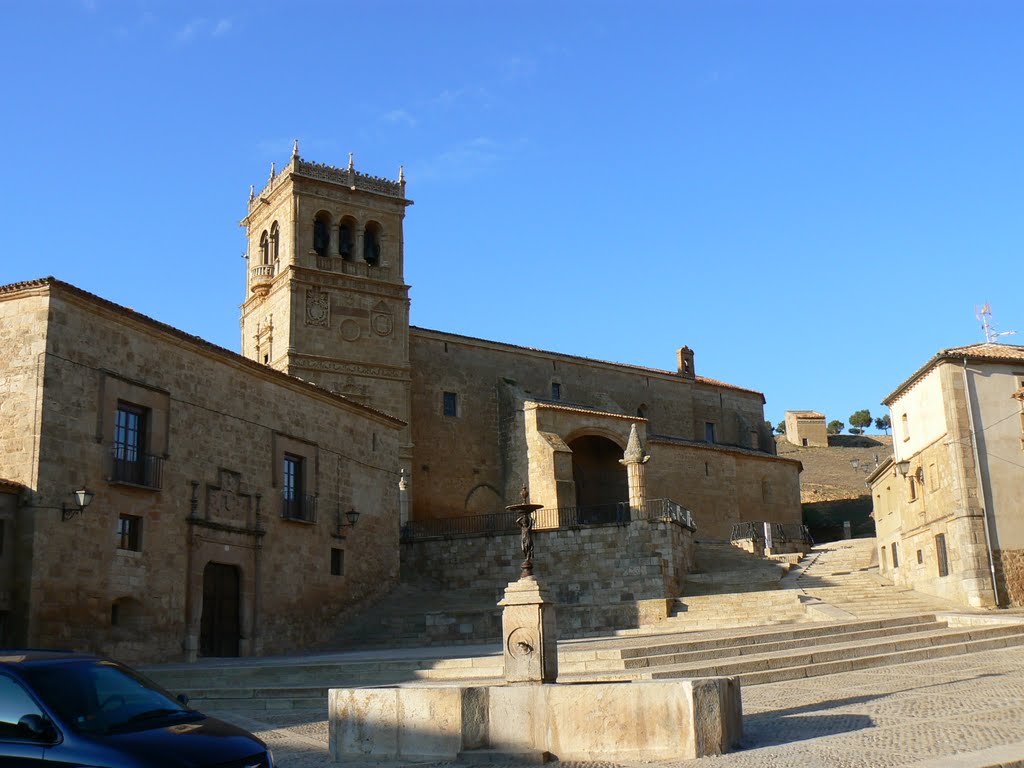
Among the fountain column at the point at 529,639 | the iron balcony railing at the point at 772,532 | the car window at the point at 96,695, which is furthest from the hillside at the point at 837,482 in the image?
the car window at the point at 96,695

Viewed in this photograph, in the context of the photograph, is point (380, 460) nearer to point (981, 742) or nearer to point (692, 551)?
point (692, 551)

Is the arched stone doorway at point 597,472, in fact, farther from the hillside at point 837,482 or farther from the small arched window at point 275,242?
the hillside at point 837,482

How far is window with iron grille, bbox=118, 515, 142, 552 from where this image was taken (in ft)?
60.5

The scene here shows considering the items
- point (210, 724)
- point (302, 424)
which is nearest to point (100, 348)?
point (302, 424)

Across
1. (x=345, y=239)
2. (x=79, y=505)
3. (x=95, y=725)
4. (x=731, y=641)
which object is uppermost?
(x=345, y=239)

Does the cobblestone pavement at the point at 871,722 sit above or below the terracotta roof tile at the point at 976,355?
below

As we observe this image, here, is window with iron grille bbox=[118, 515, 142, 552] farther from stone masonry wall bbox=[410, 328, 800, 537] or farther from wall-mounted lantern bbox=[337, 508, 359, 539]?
stone masonry wall bbox=[410, 328, 800, 537]

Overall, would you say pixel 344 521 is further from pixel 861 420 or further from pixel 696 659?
pixel 861 420

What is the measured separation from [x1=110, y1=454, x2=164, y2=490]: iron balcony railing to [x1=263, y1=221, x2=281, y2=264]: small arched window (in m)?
19.6

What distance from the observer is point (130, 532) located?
1870 centimetres

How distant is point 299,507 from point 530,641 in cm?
1403

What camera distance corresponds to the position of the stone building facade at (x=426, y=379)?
35656mm

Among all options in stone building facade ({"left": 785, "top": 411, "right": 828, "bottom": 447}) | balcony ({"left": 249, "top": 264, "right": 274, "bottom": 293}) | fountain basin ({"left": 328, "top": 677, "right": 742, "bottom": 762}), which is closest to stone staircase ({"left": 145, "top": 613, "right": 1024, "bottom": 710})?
fountain basin ({"left": 328, "top": 677, "right": 742, "bottom": 762})

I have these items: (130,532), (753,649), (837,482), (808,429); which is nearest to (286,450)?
(130,532)
